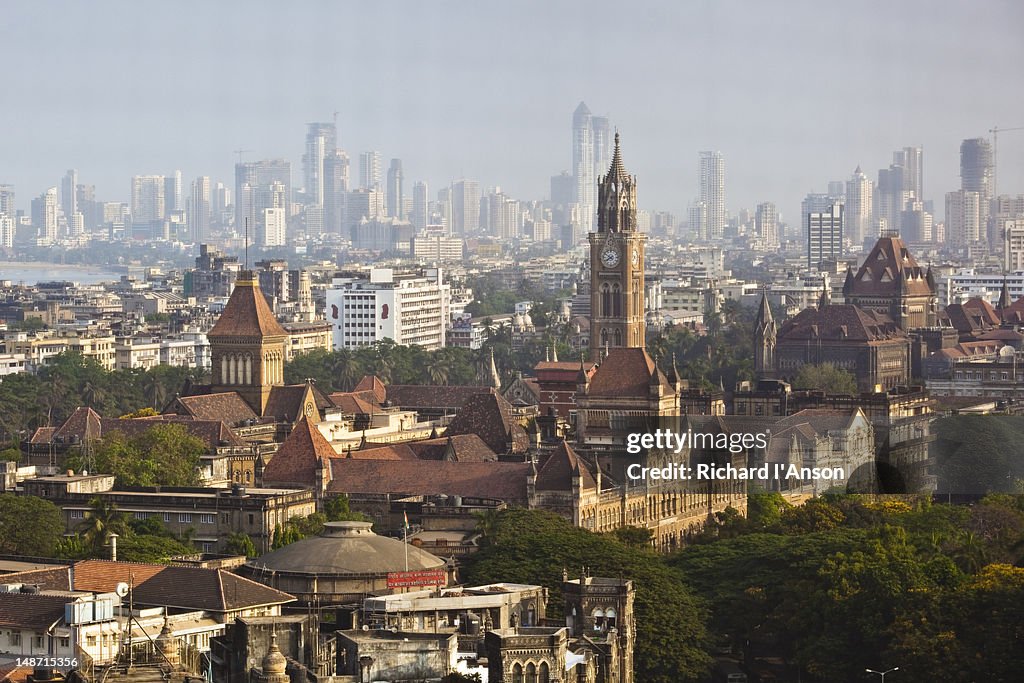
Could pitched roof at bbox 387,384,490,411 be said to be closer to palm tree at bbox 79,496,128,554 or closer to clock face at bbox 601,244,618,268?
clock face at bbox 601,244,618,268

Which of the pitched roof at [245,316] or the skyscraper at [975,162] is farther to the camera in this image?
the pitched roof at [245,316]

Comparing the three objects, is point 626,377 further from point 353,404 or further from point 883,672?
point 883,672

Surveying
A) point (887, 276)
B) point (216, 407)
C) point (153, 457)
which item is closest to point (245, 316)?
point (216, 407)

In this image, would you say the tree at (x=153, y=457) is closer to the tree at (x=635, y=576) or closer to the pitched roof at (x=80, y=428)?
the pitched roof at (x=80, y=428)

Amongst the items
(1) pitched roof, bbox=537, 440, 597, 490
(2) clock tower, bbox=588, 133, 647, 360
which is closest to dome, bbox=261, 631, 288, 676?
(1) pitched roof, bbox=537, 440, 597, 490

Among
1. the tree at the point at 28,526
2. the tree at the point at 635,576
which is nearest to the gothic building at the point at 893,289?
the tree at the point at 635,576

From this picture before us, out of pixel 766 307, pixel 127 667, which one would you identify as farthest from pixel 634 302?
pixel 127 667

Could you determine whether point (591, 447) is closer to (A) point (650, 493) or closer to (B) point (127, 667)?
(A) point (650, 493)
